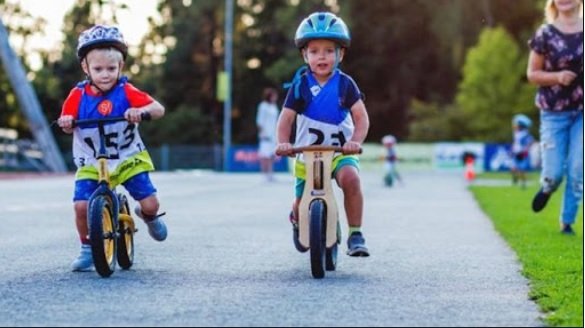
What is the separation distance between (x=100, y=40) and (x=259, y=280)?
173 cm

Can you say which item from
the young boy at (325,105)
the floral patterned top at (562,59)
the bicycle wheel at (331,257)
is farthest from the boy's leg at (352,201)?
the floral patterned top at (562,59)

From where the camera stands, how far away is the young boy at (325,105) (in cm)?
756

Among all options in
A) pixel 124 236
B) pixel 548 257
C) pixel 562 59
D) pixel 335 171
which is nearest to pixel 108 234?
pixel 124 236

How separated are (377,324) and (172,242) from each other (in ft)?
15.6

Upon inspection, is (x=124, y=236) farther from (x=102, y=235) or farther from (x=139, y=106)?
(x=139, y=106)

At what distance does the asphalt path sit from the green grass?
4.3 inches

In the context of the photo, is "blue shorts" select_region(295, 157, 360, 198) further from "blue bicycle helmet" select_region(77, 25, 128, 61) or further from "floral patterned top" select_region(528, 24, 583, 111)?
"floral patterned top" select_region(528, 24, 583, 111)

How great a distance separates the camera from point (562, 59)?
1048 centimetres

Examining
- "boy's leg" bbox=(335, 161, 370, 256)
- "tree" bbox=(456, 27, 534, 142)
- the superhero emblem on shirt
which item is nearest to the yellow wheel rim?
the superhero emblem on shirt

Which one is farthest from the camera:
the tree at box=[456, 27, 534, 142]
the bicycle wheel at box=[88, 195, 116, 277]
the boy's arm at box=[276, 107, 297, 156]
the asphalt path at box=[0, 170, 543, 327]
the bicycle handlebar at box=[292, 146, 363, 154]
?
the tree at box=[456, 27, 534, 142]

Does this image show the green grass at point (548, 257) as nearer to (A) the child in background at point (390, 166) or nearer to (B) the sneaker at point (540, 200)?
(B) the sneaker at point (540, 200)

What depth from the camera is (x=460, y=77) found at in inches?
2714

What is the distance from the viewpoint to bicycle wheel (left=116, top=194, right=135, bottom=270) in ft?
24.8

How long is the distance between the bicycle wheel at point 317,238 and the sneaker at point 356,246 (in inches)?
17.6
